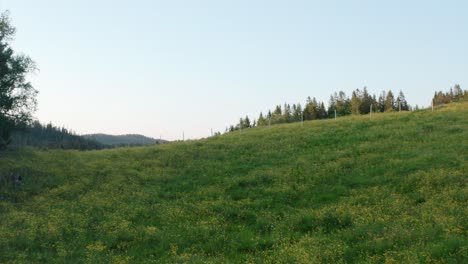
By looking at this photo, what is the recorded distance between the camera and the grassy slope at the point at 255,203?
1935 cm

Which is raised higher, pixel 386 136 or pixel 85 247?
pixel 386 136

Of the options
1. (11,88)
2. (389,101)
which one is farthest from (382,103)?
(11,88)

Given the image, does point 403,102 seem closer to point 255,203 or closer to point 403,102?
point 403,102

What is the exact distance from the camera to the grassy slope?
63.5 ft

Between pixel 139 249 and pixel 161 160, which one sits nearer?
pixel 139 249

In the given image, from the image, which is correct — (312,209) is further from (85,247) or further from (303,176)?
(85,247)

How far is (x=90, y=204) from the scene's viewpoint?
97.3ft

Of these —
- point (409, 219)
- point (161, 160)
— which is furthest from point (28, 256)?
point (161, 160)

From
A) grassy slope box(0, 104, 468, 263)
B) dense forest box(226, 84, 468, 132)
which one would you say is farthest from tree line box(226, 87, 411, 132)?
grassy slope box(0, 104, 468, 263)

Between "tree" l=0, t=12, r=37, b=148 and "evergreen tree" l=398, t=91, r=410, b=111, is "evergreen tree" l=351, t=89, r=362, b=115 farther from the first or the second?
"tree" l=0, t=12, r=37, b=148

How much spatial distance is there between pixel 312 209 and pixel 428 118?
106 ft

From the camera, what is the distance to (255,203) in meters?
27.4

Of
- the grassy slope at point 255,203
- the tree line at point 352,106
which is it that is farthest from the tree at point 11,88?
the tree line at point 352,106

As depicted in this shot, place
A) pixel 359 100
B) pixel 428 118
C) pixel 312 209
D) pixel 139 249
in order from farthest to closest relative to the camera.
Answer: pixel 359 100, pixel 428 118, pixel 312 209, pixel 139 249
